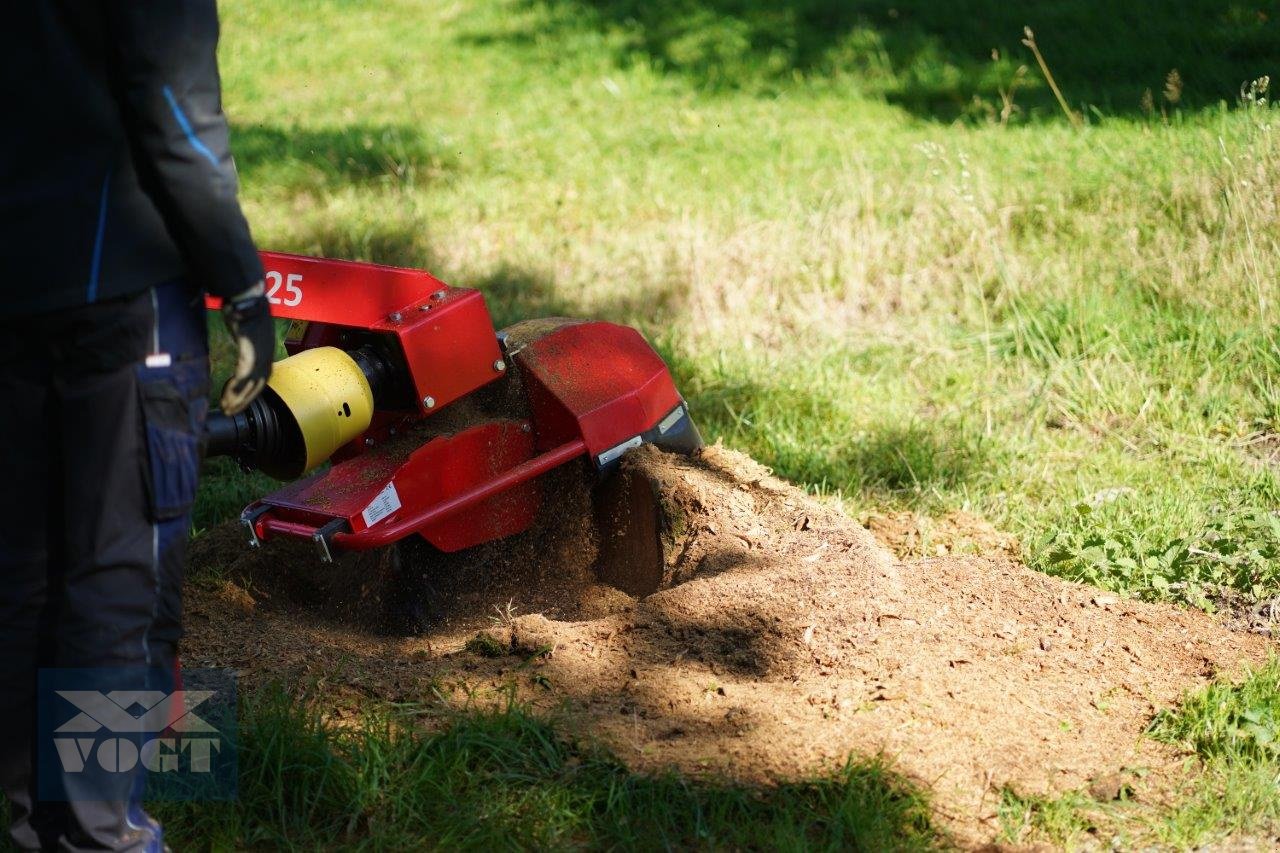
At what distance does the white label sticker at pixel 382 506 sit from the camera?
3.32 meters

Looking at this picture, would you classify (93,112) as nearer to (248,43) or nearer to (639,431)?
(639,431)

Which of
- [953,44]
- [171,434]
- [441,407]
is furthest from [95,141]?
[953,44]

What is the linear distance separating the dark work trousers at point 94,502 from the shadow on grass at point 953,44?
17.4 ft

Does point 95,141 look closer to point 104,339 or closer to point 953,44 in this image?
point 104,339

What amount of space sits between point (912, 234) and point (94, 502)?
13.2 feet

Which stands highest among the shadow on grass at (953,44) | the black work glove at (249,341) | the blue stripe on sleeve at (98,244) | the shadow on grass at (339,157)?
the blue stripe on sleeve at (98,244)

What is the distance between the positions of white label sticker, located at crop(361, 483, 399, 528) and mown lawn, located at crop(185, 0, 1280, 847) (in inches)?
31.9

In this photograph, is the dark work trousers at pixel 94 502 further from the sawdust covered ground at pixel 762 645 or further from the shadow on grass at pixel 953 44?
the shadow on grass at pixel 953 44

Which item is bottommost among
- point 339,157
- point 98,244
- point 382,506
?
point 339,157

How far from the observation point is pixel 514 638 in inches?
129

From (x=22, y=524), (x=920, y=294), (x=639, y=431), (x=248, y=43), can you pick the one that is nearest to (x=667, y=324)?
(x=920, y=294)

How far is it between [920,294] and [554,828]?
326 cm

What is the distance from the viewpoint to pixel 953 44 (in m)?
8.09

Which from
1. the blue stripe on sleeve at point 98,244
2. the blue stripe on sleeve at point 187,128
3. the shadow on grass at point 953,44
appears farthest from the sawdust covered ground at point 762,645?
the shadow on grass at point 953,44
